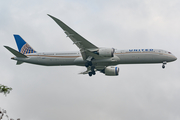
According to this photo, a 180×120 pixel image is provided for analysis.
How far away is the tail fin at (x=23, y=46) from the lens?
58.0 m

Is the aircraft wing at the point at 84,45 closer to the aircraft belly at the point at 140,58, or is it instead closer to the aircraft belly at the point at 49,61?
the aircraft belly at the point at 49,61

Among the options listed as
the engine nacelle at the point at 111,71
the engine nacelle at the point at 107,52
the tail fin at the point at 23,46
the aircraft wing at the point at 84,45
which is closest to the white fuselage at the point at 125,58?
the aircraft wing at the point at 84,45

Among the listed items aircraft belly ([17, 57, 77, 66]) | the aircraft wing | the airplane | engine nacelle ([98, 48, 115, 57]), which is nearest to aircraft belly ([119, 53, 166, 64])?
the airplane

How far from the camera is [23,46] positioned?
196 ft

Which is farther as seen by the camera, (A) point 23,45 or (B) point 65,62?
(A) point 23,45

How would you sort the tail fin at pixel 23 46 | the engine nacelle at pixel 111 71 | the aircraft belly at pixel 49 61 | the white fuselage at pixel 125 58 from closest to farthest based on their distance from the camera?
the white fuselage at pixel 125 58
the aircraft belly at pixel 49 61
the tail fin at pixel 23 46
the engine nacelle at pixel 111 71

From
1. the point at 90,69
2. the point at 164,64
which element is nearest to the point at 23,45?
the point at 90,69

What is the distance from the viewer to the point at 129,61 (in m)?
49.8

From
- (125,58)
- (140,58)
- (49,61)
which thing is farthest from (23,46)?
(140,58)

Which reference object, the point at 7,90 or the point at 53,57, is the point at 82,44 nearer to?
the point at 53,57

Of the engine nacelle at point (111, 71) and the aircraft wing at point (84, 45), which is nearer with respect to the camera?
the aircraft wing at point (84, 45)

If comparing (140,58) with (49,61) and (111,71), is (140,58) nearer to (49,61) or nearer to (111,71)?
(111,71)

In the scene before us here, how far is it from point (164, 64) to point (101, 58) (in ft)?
40.1

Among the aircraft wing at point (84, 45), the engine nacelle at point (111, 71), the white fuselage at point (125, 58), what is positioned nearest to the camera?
the aircraft wing at point (84, 45)
